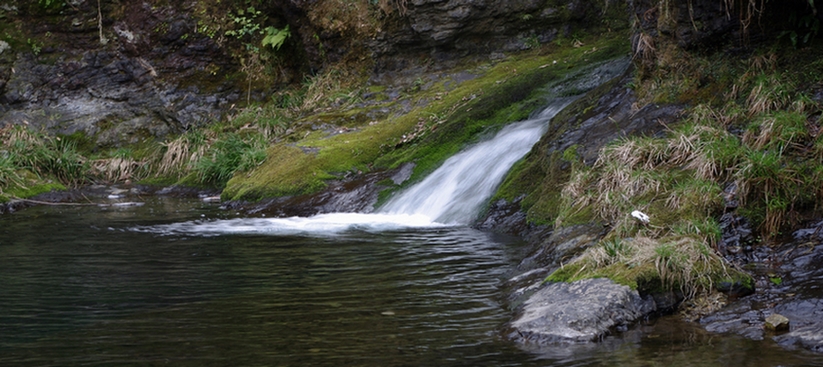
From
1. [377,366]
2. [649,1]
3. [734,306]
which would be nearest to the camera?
[377,366]

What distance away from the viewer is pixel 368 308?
5.69 meters

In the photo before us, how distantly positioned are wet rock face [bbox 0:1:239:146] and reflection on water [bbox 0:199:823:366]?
8.35 meters

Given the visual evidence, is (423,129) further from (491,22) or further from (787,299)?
(787,299)

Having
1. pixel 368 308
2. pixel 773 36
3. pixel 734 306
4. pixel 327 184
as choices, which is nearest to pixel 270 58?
pixel 327 184

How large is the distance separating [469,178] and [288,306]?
5687 mm

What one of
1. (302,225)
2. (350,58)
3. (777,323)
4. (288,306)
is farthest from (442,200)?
(350,58)

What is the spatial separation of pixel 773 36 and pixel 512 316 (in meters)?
5.50

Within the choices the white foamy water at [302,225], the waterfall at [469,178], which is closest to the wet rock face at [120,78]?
the white foamy water at [302,225]

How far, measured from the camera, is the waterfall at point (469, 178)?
34.6 feet

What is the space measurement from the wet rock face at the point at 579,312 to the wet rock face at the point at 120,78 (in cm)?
1342

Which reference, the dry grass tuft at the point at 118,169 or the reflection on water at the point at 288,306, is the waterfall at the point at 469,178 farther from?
the dry grass tuft at the point at 118,169

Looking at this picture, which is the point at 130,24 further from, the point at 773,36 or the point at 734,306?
the point at 734,306

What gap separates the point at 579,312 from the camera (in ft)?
16.3

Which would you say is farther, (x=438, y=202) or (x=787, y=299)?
(x=438, y=202)
